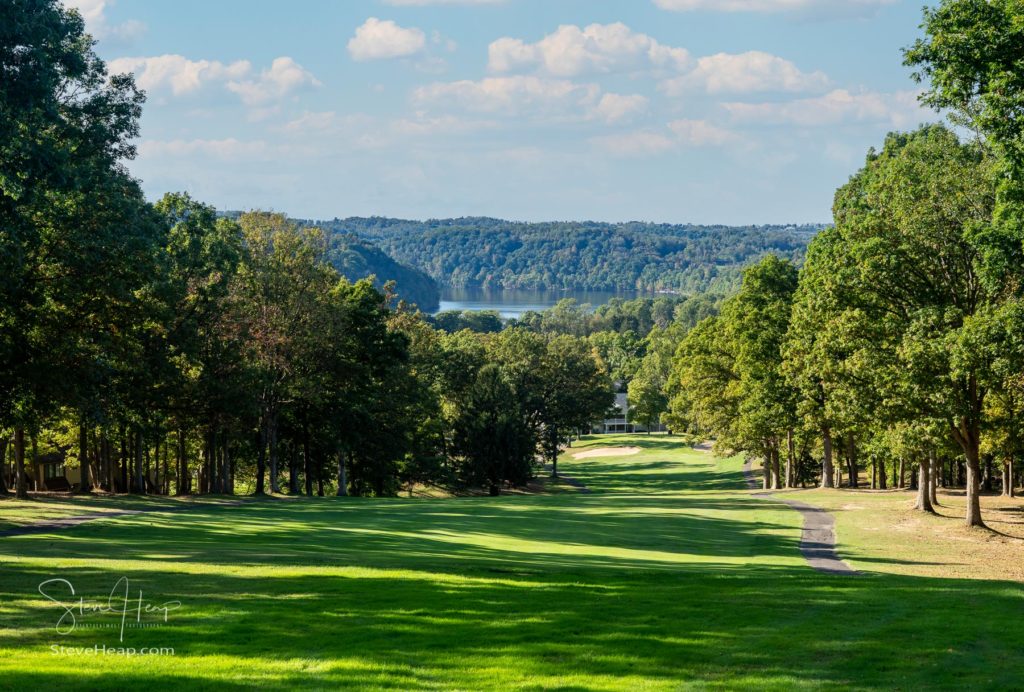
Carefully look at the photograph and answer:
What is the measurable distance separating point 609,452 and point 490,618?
101134mm

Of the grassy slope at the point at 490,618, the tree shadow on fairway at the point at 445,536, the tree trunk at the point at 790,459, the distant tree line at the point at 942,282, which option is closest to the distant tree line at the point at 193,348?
the tree shadow on fairway at the point at 445,536

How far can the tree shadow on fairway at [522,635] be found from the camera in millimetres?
11086

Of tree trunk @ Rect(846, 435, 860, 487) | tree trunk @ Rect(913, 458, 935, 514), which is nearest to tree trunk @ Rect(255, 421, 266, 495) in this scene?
tree trunk @ Rect(913, 458, 935, 514)

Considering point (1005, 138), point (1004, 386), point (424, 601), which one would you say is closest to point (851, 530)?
point (1004, 386)

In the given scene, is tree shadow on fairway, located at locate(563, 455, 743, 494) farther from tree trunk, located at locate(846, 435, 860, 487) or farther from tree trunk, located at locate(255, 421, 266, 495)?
tree trunk, located at locate(255, 421, 266, 495)

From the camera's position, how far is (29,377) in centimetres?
2919

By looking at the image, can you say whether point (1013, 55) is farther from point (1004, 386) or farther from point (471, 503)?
point (471, 503)

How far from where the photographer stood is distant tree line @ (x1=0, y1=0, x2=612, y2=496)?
A: 87.4 ft

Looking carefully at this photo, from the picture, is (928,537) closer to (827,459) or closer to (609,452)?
(827,459)

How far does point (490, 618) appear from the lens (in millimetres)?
14172

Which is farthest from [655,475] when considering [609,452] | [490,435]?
[490,435]

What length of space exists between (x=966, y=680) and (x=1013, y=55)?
703 inches
